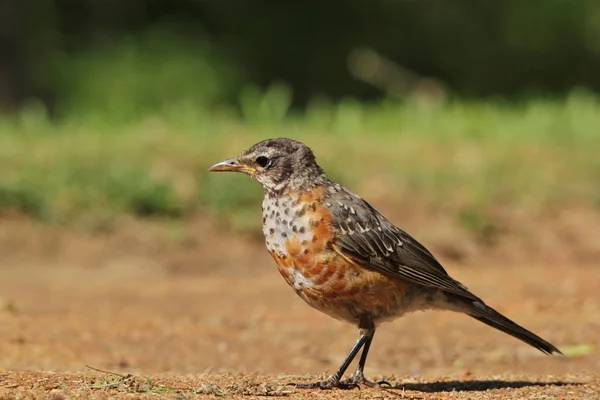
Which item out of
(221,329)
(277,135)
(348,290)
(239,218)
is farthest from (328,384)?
(277,135)

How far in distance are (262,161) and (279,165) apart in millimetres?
106

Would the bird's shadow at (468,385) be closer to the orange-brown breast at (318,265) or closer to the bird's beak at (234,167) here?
the orange-brown breast at (318,265)

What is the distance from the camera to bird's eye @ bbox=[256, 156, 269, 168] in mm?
6539

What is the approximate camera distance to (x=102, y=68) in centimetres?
2142

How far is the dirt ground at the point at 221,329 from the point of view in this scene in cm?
605

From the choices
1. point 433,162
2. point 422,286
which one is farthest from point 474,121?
point 422,286

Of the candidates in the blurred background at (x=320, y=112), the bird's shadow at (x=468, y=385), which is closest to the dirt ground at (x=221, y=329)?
the bird's shadow at (x=468, y=385)

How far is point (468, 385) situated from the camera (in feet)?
20.9

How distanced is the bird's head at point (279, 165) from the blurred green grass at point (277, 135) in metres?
4.66

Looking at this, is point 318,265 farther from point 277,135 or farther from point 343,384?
point 277,135

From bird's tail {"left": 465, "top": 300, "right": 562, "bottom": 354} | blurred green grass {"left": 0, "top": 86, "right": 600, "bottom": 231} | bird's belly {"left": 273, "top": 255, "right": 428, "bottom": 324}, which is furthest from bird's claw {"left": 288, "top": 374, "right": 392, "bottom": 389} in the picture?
blurred green grass {"left": 0, "top": 86, "right": 600, "bottom": 231}

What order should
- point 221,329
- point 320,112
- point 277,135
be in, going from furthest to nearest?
point 320,112
point 277,135
point 221,329

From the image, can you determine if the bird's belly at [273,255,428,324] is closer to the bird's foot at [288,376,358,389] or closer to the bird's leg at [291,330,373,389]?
the bird's leg at [291,330,373,389]

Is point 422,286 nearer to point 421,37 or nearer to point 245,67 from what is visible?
point 245,67
